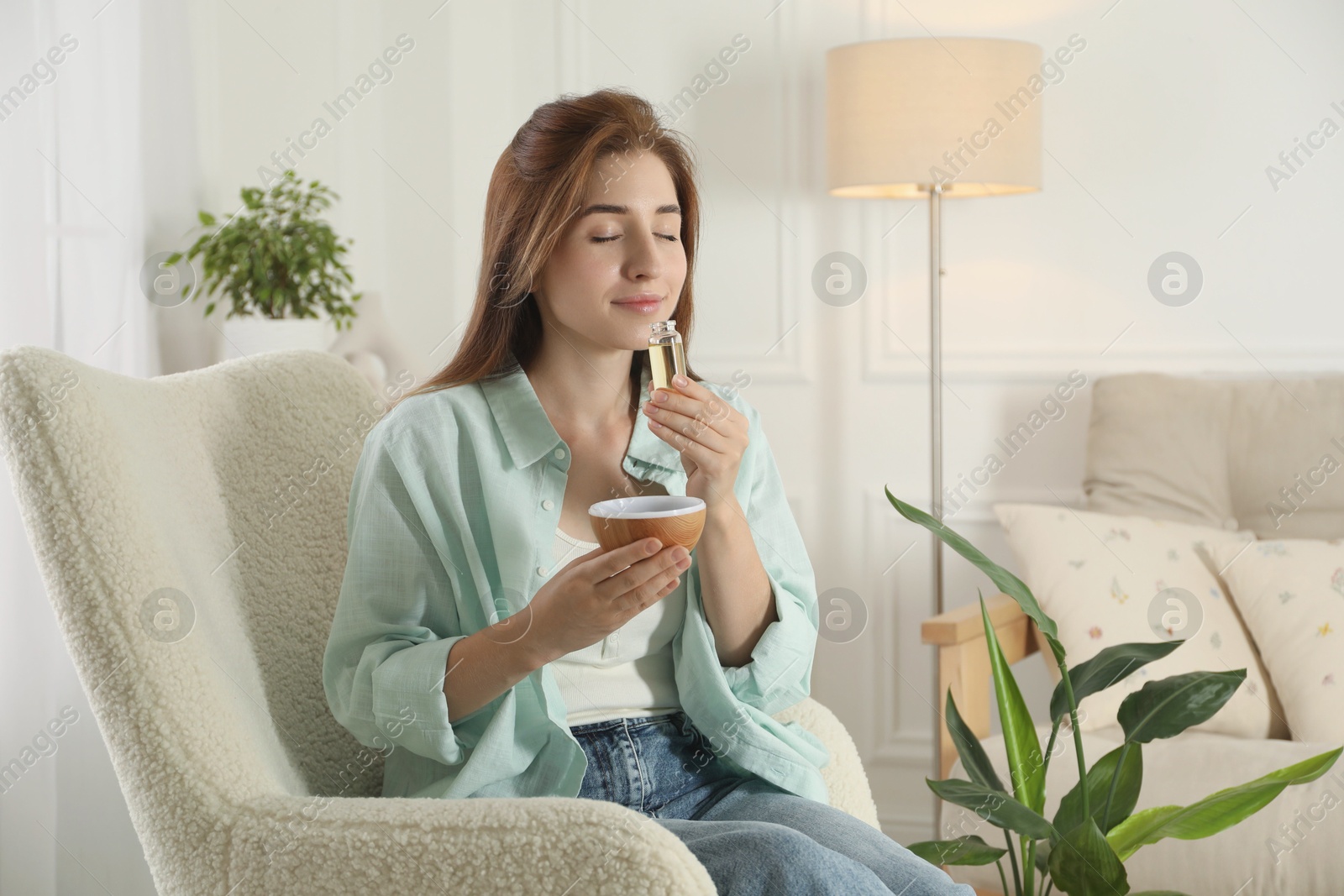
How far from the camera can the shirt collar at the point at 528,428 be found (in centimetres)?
122

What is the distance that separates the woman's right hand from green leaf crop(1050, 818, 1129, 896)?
734 millimetres

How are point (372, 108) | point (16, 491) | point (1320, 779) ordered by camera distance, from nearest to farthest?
1. point (16, 491)
2. point (1320, 779)
3. point (372, 108)

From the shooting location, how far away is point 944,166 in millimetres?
2211

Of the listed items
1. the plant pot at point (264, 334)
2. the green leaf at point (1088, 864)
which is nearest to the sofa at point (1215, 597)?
Result: the green leaf at point (1088, 864)

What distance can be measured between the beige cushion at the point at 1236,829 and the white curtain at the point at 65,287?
55.6 inches

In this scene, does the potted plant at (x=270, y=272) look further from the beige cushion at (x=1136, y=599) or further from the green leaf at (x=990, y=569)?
the beige cushion at (x=1136, y=599)

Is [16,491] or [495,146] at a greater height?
[495,146]

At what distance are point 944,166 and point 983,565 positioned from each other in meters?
1.06

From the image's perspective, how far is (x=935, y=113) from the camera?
2191mm

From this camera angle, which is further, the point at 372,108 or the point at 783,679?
the point at 372,108

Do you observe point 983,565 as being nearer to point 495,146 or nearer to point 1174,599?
point 1174,599

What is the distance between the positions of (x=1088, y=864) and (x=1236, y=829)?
0.37 m

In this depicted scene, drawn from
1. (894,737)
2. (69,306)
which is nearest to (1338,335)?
(894,737)

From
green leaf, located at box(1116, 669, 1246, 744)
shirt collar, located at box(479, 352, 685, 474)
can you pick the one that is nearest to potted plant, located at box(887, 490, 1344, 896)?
green leaf, located at box(1116, 669, 1246, 744)
